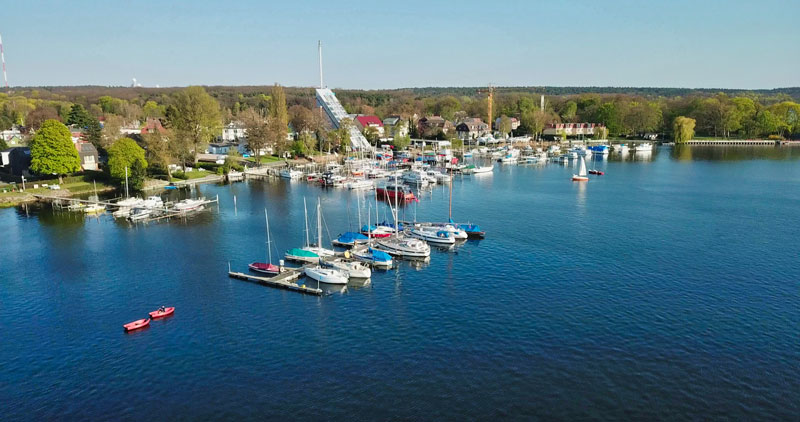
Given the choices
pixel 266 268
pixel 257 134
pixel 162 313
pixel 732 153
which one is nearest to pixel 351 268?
pixel 266 268

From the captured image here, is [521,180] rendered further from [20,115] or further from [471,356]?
[20,115]

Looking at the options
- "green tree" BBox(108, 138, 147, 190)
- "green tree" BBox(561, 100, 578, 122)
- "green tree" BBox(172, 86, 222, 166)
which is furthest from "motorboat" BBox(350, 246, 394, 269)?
"green tree" BBox(561, 100, 578, 122)

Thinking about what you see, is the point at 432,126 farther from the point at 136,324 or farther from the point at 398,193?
the point at 136,324

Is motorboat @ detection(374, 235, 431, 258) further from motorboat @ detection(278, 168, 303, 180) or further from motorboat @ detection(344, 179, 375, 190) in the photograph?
motorboat @ detection(278, 168, 303, 180)

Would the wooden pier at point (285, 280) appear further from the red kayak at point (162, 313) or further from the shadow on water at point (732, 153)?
the shadow on water at point (732, 153)

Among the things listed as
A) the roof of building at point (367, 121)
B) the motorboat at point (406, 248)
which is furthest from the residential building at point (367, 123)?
the motorboat at point (406, 248)

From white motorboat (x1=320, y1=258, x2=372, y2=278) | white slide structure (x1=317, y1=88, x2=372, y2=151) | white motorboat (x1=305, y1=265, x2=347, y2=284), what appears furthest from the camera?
white slide structure (x1=317, y1=88, x2=372, y2=151)
